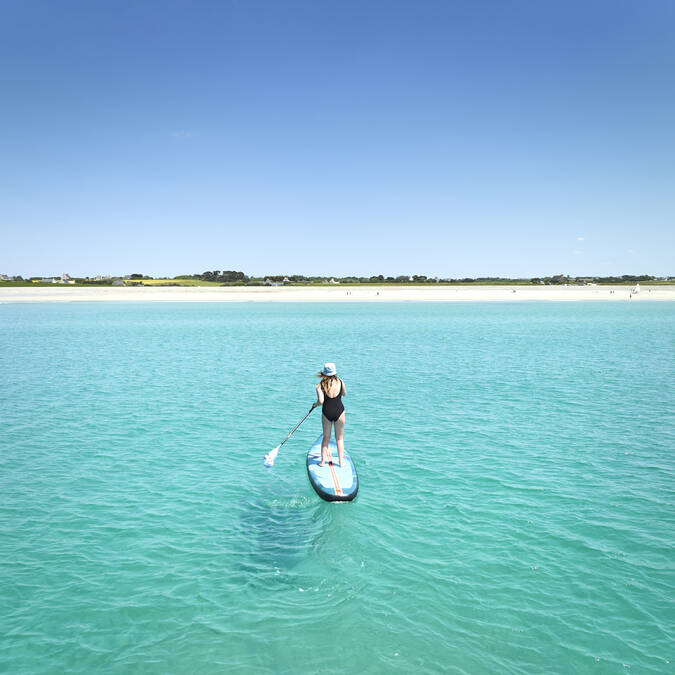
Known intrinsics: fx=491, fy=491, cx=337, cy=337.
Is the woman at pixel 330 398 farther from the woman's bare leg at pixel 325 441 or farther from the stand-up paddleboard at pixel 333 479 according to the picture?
the stand-up paddleboard at pixel 333 479

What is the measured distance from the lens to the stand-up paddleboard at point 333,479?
1184 centimetres

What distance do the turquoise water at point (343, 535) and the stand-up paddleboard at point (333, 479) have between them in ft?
1.25

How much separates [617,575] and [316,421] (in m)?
12.8

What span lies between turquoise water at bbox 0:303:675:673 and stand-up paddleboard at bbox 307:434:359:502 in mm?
381

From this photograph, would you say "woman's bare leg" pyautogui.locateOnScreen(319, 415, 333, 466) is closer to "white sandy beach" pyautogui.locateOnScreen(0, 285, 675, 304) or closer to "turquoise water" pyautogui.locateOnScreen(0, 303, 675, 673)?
"turquoise water" pyautogui.locateOnScreen(0, 303, 675, 673)

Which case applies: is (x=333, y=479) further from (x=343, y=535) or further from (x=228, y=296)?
(x=228, y=296)

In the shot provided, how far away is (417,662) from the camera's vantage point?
702cm

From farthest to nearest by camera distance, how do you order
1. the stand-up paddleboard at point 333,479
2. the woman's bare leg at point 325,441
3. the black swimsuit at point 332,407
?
the woman's bare leg at point 325,441, the black swimsuit at point 332,407, the stand-up paddleboard at point 333,479

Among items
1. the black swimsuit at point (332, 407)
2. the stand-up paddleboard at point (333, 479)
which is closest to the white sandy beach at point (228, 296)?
the stand-up paddleboard at point (333, 479)

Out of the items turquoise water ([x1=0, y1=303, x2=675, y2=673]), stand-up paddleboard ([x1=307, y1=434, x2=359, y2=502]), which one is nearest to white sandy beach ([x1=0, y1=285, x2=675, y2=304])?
turquoise water ([x1=0, y1=303, x2=675, y2=673])

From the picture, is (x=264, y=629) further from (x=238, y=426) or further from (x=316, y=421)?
(x=316, y=421)

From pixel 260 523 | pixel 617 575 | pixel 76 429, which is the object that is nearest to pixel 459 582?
pixel 617 575

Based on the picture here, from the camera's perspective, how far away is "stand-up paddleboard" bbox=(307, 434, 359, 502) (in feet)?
38.8

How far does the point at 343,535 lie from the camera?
35.1 ft
